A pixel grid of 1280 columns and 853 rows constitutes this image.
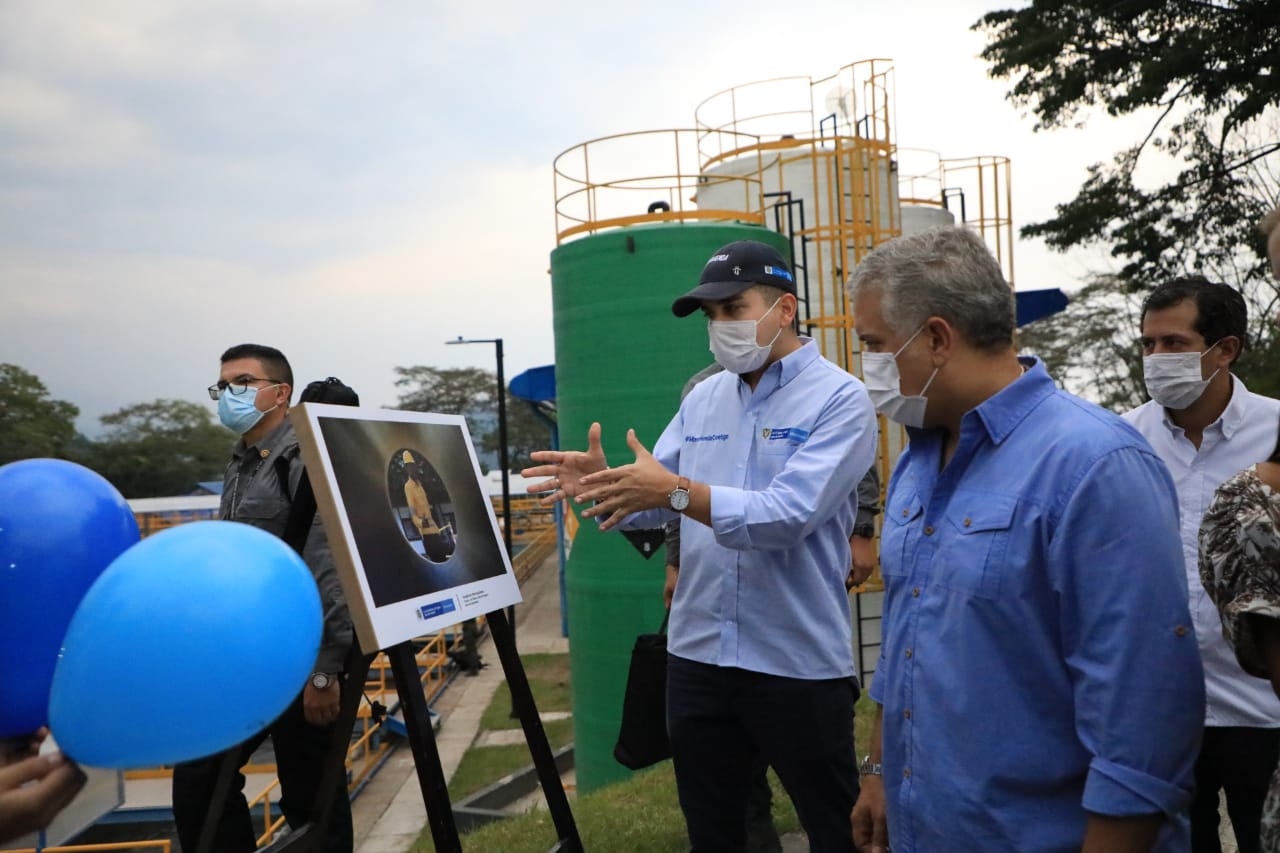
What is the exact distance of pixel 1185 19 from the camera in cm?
1403

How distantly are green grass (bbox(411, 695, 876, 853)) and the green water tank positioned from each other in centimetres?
210

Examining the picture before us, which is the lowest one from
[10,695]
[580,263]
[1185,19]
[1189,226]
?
[10,695]

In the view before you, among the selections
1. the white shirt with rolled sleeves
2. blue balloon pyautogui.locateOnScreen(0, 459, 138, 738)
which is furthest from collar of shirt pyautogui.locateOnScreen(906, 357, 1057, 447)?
blue balloon pyautogui.locateOnScreen(0, 459, 138, 738)

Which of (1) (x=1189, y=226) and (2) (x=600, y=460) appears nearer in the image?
(2) (x=600, y=460)

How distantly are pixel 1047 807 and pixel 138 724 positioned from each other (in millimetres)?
1760

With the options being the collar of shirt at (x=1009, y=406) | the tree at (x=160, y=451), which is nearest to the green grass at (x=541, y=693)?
the collar of shirt at (x=1009, y=406)

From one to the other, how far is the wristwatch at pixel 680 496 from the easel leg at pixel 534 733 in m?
1.11

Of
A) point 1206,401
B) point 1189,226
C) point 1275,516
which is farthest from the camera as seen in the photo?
point 1189,226

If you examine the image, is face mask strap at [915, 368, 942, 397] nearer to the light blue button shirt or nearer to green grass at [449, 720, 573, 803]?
the light blue button shirt

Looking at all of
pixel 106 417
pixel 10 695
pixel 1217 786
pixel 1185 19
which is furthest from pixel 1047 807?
pixel 106 417

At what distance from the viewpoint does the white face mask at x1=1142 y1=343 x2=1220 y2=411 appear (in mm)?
3137

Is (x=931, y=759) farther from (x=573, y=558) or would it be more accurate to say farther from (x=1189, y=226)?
(x=1189, y=226)

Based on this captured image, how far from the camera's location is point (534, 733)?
3.65 m

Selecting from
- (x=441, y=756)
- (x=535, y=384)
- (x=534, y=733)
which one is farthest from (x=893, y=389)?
(x=535, y=384)
